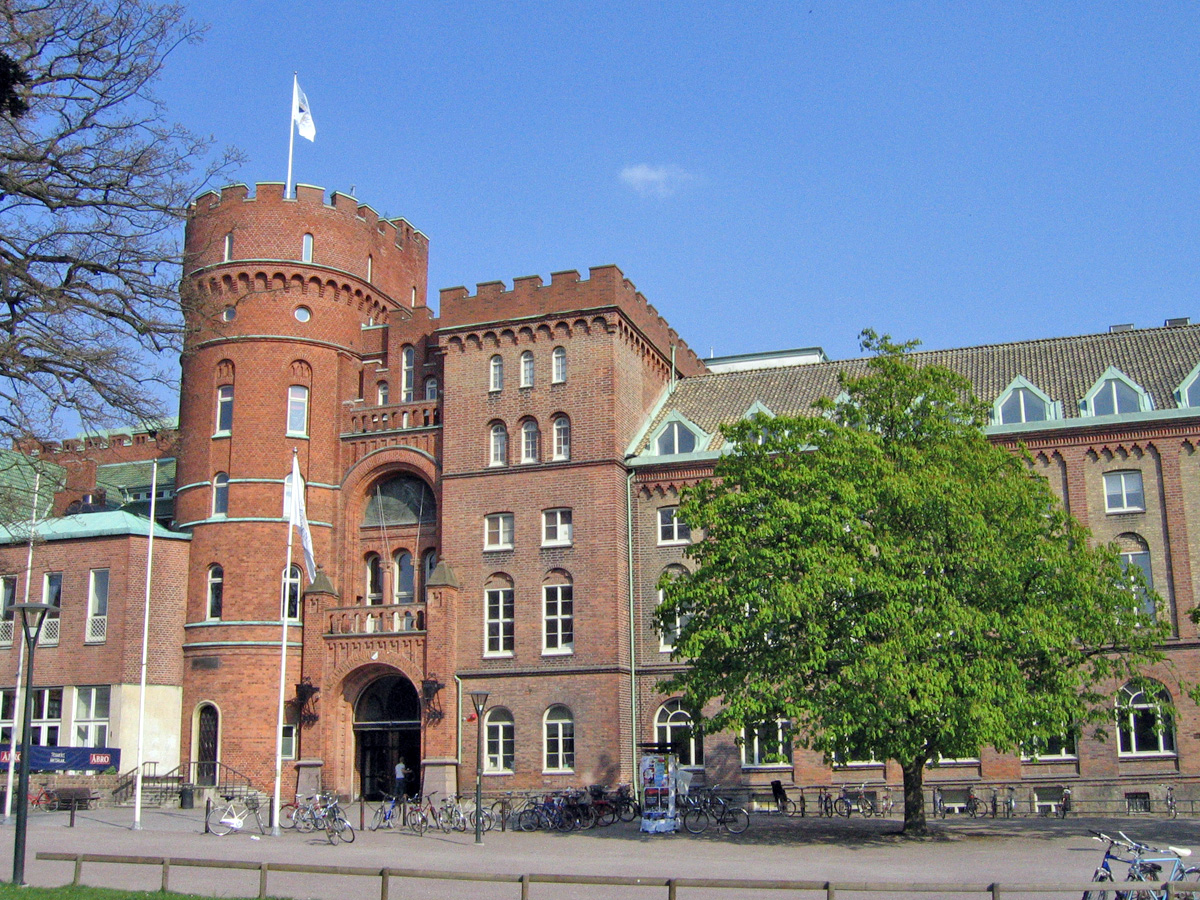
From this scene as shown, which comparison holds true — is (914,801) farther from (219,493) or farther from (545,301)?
(219,493)

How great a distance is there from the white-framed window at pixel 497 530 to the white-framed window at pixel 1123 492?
1808cm

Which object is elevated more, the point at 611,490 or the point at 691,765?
the point at 611,490

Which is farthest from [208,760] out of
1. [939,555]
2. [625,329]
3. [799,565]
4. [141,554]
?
[939,555]

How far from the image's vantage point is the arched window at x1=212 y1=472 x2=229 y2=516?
41.8 meters

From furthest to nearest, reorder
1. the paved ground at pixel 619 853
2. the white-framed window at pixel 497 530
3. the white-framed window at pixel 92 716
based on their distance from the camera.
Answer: the white-framed window at pixel 92 716 < the white-framed window at pixel 497 530 < the paved ground at pixel 619 853

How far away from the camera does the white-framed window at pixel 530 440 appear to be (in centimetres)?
4091

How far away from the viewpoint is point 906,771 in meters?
29.0

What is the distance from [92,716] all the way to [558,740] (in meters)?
15.4

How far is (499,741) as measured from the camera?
127ft

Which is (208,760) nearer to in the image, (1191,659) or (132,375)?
(132,375)

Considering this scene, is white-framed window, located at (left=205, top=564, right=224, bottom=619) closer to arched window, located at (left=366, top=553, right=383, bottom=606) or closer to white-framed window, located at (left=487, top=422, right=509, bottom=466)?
arched window, located at (left=366, top=553, right=383, bottom=606)

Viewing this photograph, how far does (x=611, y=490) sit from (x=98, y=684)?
1781cm

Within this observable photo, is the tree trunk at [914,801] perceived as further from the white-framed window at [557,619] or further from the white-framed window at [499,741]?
the white-framed window at [499,741]

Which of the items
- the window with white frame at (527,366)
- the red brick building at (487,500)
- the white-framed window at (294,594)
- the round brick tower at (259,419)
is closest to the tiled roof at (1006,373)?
the red brick building at (487,500)
